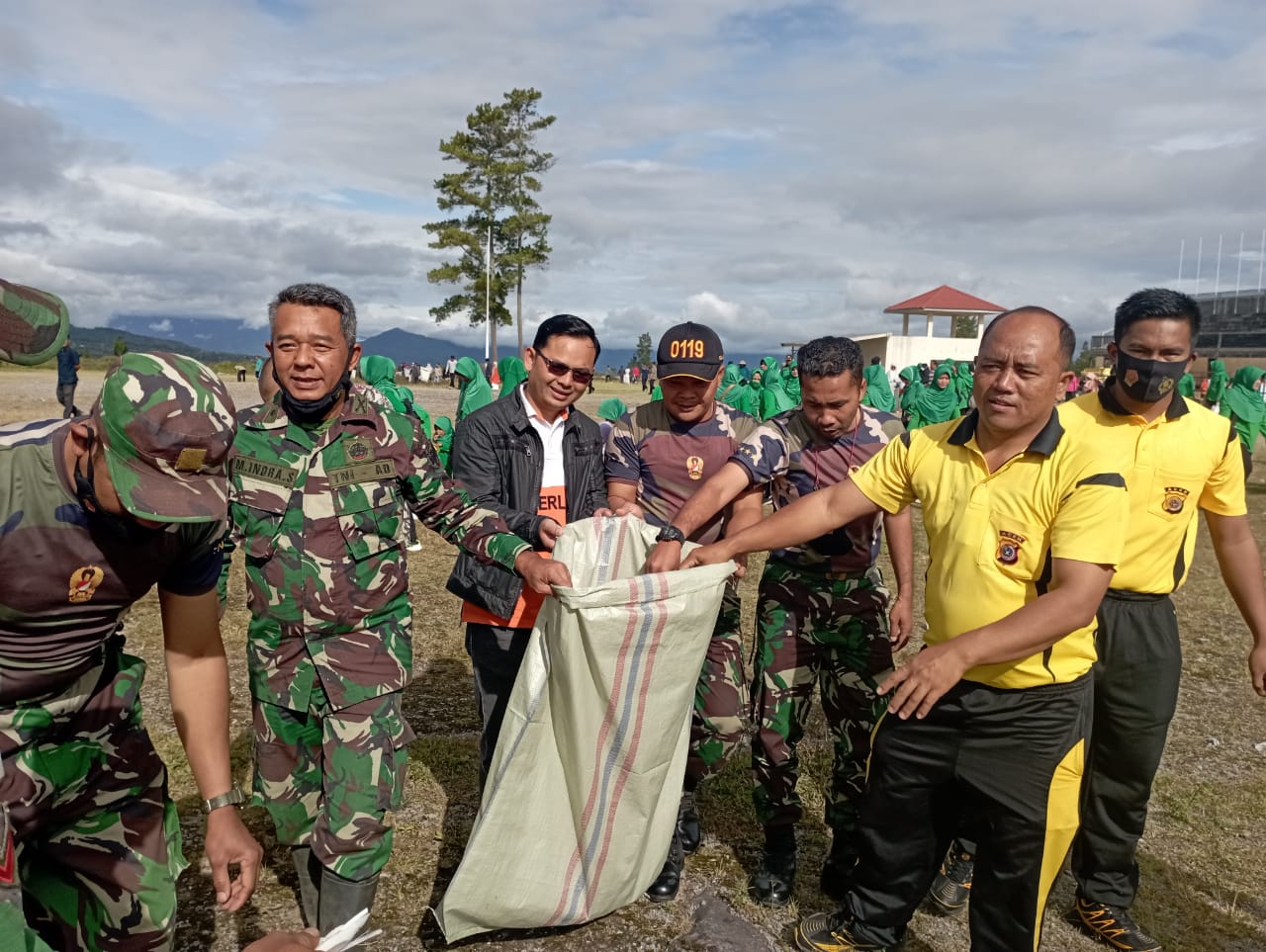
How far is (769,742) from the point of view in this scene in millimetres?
3098

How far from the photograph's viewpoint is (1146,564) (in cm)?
282

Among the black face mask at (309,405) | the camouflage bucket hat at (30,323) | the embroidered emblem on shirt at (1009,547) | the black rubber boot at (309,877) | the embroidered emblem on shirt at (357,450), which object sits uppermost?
the camouflage bucket hat at (30,323)

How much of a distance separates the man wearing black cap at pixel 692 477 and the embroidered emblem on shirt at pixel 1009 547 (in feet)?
3.16

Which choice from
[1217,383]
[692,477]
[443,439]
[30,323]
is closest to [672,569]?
[692,477]

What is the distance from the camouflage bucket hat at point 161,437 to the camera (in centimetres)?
151

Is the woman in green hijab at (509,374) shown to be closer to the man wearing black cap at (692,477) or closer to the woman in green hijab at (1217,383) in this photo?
the man wearing black cap at (692,477)

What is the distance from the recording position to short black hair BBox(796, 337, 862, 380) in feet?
9.90

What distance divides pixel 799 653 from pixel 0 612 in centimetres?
236

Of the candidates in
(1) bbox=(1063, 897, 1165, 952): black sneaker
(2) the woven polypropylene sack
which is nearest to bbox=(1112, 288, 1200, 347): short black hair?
(2) the woven polypropylene sack

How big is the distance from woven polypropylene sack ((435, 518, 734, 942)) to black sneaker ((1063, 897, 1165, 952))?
1.58 m

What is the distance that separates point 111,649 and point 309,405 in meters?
0.85

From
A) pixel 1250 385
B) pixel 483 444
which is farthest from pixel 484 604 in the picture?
pixel 1250 385

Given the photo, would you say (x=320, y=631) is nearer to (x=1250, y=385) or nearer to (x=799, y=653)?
(x=799, y=653)

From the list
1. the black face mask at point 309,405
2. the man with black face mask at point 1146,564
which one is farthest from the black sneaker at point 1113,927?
the black face mask at point 309,405
